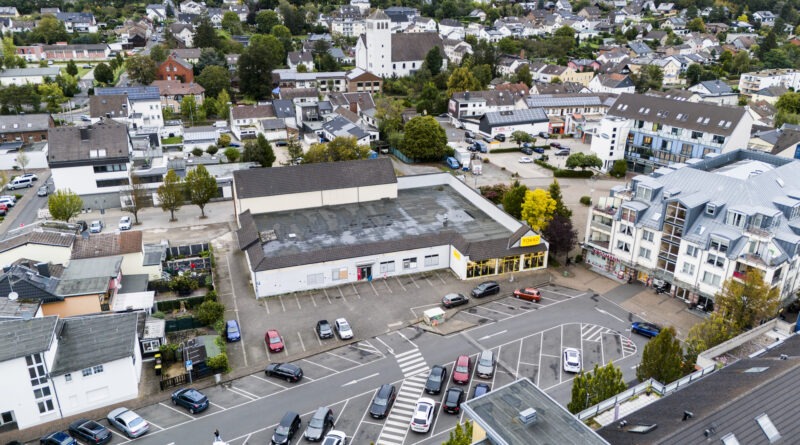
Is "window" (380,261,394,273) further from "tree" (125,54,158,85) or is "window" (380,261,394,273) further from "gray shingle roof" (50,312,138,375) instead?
"tree" (125,54,158,85)

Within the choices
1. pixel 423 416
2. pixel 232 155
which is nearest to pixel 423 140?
pixel 232 155

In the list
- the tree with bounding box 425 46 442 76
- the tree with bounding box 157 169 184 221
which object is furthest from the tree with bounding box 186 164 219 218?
the tree with bounding box 425 46 442 76

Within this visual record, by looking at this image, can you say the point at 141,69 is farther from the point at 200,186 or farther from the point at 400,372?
the point at 400,372

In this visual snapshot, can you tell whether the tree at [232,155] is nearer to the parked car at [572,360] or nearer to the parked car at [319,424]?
the parked car at [319,424]

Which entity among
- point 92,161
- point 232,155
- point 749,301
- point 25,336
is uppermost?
point 92,161

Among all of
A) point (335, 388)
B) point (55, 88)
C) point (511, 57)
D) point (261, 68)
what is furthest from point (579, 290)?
point (511, 57)

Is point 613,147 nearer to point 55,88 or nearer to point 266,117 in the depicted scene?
point 266,117

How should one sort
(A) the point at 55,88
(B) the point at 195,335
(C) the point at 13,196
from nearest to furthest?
(B) the point at 195,335 → (C) the point at 13,196 → (A) the point at 55,88
